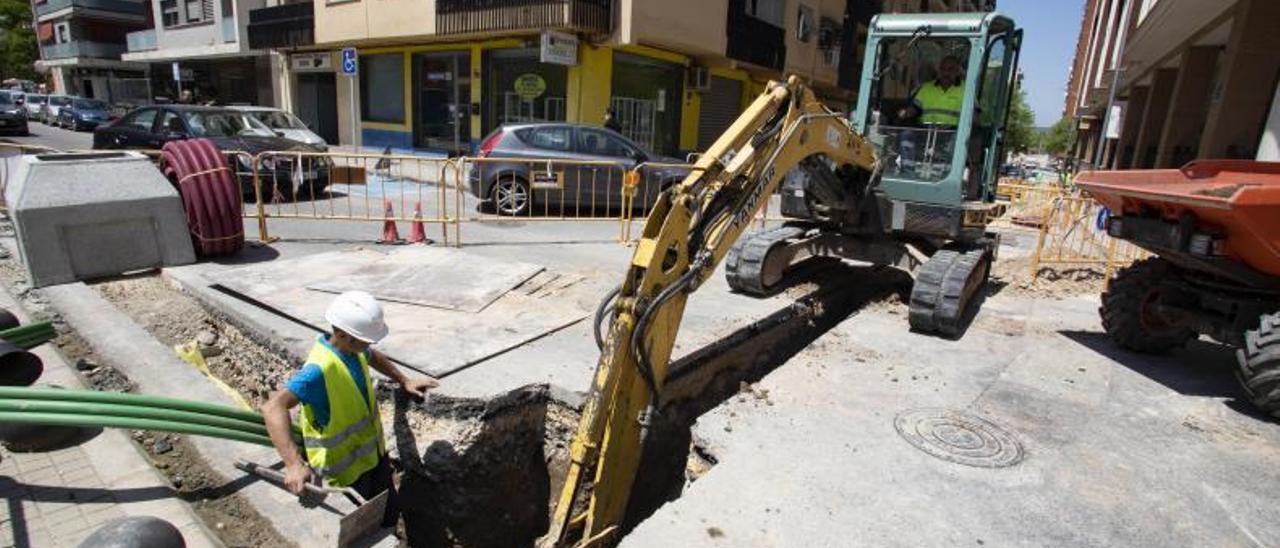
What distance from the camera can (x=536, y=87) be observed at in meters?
16.9

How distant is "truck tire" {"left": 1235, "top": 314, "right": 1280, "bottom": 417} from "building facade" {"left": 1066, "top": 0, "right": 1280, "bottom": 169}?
7.37 metres

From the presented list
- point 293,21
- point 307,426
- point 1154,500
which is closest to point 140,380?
point 307,426

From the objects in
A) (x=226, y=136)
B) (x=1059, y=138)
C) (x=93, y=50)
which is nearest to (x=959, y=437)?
(x=226, y=136)

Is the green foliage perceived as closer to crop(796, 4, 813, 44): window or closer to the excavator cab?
crop(796, 4, 813, 44): window

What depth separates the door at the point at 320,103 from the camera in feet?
75.6

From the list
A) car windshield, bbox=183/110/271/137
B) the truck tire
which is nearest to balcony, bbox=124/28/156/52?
car windshield, bbox=183/110/271/137

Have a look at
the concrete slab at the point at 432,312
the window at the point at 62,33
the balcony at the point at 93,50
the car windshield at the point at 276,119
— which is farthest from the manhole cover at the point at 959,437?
the window at the point at 62,33

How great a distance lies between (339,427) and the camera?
3.15 metres

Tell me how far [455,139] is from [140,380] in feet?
49.9

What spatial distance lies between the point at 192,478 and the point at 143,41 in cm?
3882

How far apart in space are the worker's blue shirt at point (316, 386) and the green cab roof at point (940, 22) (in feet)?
19.0

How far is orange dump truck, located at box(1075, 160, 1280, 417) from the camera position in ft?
14.4

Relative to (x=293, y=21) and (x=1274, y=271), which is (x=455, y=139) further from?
(x=1274, y=271)

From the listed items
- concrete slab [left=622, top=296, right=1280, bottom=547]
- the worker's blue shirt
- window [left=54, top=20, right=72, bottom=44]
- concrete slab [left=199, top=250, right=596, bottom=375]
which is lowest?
concrete slab [left=622, top=296, right=1280, bottom=547]
